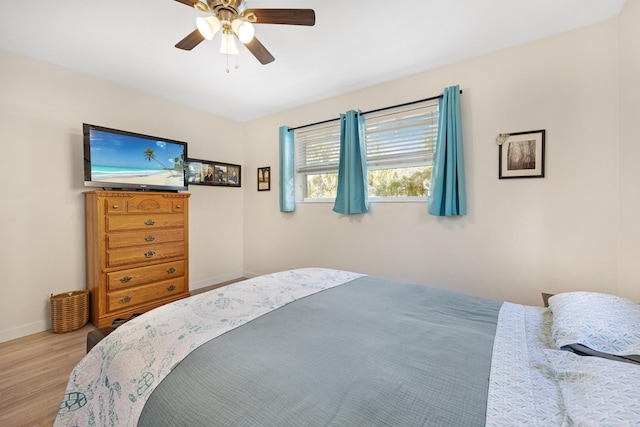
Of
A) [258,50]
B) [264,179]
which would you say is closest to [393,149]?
[258,50]

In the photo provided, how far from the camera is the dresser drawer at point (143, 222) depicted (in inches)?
103

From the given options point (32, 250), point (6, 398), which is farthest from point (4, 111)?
point (6, 398)

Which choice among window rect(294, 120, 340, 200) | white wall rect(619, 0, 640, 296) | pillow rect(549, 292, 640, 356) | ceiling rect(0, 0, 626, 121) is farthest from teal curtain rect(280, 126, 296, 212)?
white wall rect(619, 0, 640, 296)

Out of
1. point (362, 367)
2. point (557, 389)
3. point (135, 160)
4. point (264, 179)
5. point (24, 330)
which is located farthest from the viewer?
point (264, 179)

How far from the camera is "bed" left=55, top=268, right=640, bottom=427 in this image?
69 cm

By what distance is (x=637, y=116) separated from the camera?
1.72 metres

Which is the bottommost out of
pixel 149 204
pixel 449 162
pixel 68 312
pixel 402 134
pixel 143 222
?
pixel 68 312

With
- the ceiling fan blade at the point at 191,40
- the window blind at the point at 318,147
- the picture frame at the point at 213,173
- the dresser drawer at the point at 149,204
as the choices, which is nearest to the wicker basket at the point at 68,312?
the dresser drawer at the point at 149,204

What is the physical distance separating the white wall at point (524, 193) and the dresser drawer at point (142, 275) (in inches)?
84.4

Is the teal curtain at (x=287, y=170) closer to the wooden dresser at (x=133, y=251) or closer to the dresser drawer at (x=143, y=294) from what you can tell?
the wooden dresser at (x=133, y=251)

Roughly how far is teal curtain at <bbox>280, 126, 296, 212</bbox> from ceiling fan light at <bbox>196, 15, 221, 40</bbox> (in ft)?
6.47

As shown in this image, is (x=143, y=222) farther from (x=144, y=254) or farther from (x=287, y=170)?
(x=287, y=170)

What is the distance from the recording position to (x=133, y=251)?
2.75m

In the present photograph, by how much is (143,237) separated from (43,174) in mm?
1032
